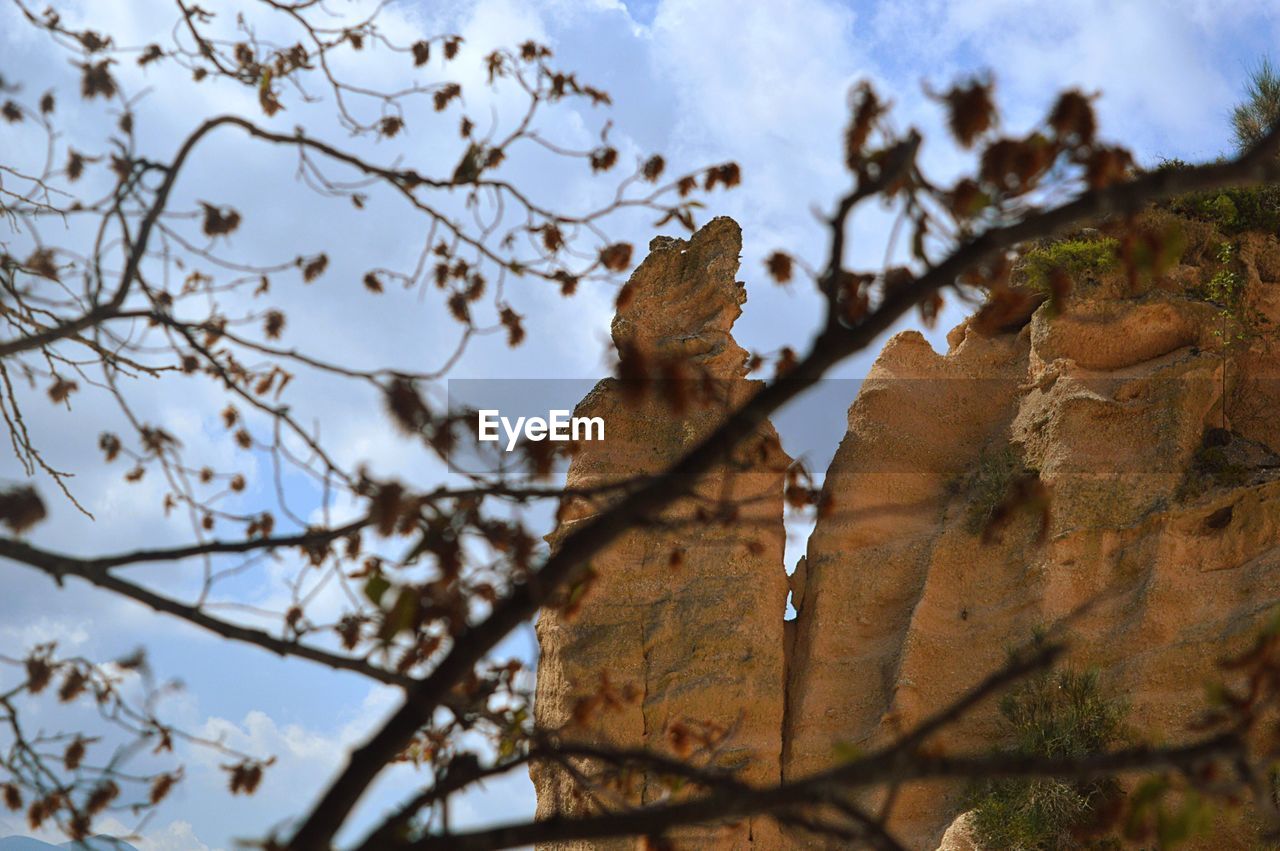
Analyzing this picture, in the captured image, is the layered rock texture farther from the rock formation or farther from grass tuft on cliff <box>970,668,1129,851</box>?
grass tuft on cliff <box>970,668,1129,851</box>

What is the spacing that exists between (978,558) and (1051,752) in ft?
6.76

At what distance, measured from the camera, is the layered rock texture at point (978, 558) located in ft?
33.9

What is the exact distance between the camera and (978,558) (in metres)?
11.5

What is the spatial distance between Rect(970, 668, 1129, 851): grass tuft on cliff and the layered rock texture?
21 cm

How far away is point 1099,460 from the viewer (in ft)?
36.7

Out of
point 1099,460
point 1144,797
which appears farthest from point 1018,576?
point 1144,797

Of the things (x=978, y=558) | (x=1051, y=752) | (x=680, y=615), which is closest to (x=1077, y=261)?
(x=978, y=558)

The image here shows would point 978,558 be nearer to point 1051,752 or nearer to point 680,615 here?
point 1051,752

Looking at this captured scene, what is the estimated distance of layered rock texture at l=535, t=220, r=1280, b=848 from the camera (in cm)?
1034

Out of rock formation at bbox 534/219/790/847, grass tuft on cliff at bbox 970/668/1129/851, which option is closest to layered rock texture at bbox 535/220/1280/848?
rock formation at bbox 534/219/790/847

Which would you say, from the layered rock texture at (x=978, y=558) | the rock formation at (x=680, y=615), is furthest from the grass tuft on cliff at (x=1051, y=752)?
→ the rock formation at (x=680, y=615)

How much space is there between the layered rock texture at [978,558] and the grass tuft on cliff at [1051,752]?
21 cm

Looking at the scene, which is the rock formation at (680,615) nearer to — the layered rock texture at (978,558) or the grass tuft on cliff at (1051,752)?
the layered rock texture at (978,558)

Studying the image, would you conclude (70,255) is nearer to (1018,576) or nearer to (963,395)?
(1018,576)
